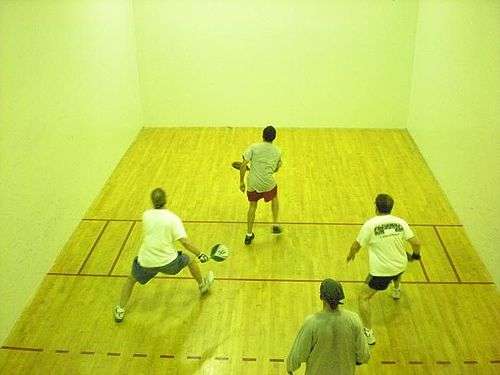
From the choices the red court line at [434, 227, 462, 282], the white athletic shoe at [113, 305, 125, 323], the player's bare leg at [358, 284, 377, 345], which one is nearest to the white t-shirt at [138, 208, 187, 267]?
the white athletic shoe at [113, 305, 125, 323]

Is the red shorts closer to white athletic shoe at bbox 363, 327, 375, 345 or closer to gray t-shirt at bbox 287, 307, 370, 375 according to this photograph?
white athletic shoe at bbox 363, 327, 375, 345

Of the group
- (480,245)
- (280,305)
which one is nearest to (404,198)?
(480,245)

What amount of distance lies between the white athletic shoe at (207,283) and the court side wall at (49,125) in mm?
1527

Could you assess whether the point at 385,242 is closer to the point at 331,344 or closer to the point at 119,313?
the point at 331,344

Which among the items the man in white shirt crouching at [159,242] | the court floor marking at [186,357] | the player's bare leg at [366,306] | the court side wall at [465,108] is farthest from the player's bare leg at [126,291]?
the court side wall at [465,108]

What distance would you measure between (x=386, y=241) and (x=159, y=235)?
170cm

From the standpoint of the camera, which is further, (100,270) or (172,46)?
(172,46)

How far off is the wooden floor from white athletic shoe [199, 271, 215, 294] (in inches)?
3.3

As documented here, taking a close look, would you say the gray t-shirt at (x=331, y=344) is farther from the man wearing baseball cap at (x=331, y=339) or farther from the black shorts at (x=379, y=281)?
the black shorts at (x=379, y=281)

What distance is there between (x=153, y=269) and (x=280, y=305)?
119 centimetres

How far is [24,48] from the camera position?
5.14 m

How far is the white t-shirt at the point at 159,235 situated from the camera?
444cm

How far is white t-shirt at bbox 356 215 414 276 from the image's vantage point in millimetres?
4289

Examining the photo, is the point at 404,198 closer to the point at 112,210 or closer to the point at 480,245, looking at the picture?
the point at 480,245
